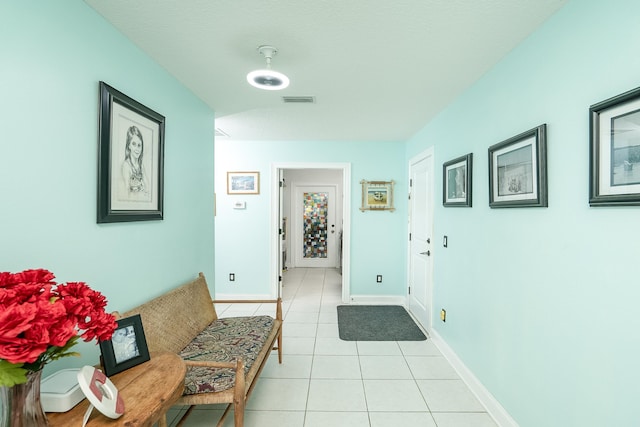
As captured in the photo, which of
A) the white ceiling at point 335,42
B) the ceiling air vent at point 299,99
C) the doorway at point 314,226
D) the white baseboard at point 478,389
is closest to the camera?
the white ceiling at point 335,42

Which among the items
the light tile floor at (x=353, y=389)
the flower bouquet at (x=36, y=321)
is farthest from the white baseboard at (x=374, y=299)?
the flower bouquet at (x=36, y=321)

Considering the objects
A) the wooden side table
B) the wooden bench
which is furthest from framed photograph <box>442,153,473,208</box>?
the wooden side table

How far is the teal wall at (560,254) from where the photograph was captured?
1.13 metres

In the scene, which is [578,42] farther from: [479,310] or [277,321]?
[277,321]

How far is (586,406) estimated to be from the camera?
127 centimetres

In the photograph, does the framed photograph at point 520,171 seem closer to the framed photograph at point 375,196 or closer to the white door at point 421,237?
the white door at point 421,237

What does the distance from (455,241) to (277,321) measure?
176cm

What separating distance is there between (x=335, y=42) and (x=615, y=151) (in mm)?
1460

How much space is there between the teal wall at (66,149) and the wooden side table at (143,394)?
32cm

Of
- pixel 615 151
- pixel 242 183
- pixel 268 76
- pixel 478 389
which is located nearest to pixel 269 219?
pixel 242 183

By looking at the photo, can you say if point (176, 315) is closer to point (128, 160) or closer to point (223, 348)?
point (223, 348)

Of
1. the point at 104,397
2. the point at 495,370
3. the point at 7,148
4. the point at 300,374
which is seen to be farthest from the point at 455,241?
the point at 7,148

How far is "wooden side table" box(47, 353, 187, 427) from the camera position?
1012mm

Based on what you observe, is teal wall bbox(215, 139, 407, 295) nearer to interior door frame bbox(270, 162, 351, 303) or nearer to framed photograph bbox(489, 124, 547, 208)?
interior door frame bbox(270, 162, 351, 303)
